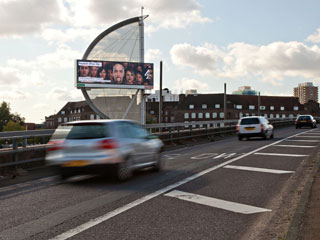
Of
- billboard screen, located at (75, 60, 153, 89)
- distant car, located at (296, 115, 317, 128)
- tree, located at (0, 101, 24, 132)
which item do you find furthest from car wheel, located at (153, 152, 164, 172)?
tree, located at (0, 101, 24, 132)

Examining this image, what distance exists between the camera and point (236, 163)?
1196 cm

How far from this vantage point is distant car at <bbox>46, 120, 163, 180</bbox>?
27.7 ft

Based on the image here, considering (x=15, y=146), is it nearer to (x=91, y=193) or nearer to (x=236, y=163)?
(x=91, y=193)

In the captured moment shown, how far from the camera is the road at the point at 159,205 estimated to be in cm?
490

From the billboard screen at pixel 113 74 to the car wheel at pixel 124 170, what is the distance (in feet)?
181

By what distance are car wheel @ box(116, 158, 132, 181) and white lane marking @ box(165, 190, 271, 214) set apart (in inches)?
65.5

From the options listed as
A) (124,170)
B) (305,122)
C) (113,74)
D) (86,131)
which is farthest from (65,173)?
(113,74)

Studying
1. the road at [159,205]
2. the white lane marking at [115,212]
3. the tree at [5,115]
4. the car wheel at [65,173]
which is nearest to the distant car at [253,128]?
the road at [159,205]

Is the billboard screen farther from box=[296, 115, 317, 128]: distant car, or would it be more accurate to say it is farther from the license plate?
the license plate

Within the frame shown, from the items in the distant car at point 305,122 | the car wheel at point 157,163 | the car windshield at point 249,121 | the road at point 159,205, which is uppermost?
the car windshield at point 249,121

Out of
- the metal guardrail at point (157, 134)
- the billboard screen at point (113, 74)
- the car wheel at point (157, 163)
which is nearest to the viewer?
the metal guardrail at point (157, 134)

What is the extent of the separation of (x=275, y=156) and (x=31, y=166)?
8280mm

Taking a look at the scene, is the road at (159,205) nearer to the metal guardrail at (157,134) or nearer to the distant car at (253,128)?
the metal guardrail at (157,134)

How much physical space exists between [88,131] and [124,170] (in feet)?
3.95
